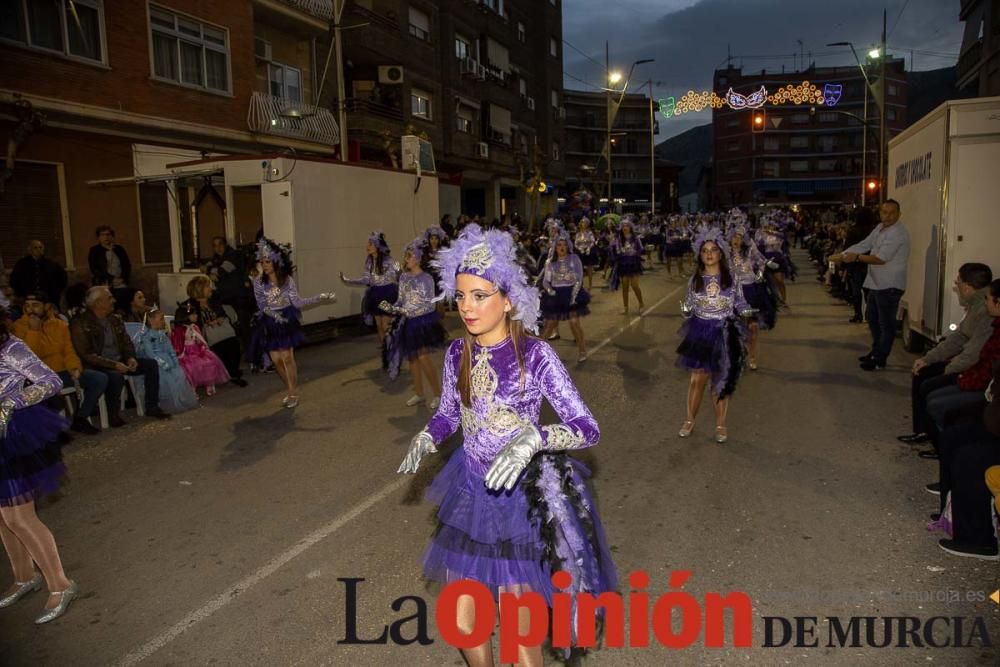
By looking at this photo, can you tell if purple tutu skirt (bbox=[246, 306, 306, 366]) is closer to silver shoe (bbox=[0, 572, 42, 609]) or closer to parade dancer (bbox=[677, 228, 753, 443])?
silver shoe (bbox=[0, 572, 42, 609])

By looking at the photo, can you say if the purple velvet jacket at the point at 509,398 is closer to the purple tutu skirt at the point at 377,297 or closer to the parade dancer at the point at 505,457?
the parade dancer at the point at 505,457

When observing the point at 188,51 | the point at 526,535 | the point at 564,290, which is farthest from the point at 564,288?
the point at 188,51

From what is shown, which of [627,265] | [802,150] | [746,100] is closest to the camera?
[627,265]

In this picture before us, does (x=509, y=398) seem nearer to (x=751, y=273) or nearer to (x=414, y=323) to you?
(x=414, y=323)

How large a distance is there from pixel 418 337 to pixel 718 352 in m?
3.62

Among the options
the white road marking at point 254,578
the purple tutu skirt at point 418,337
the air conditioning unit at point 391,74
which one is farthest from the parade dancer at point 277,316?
the air conditioning unit at point 391,74

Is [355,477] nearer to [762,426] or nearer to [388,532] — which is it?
[388,532]

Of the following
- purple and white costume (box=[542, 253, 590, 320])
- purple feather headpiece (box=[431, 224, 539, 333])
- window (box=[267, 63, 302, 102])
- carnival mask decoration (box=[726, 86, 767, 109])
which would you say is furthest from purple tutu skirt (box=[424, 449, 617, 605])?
carnival mask decoration (box=[726, 86, 767, 109])

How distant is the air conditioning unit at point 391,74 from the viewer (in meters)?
25.9

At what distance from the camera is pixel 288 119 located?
2130cm

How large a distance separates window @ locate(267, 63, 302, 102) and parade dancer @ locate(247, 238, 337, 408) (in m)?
14.9

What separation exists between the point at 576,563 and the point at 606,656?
3.42 ft

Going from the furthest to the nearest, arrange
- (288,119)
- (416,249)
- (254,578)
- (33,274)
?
(288,119), (33,274), (416,249), (254,578)

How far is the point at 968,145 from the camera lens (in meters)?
9.28
